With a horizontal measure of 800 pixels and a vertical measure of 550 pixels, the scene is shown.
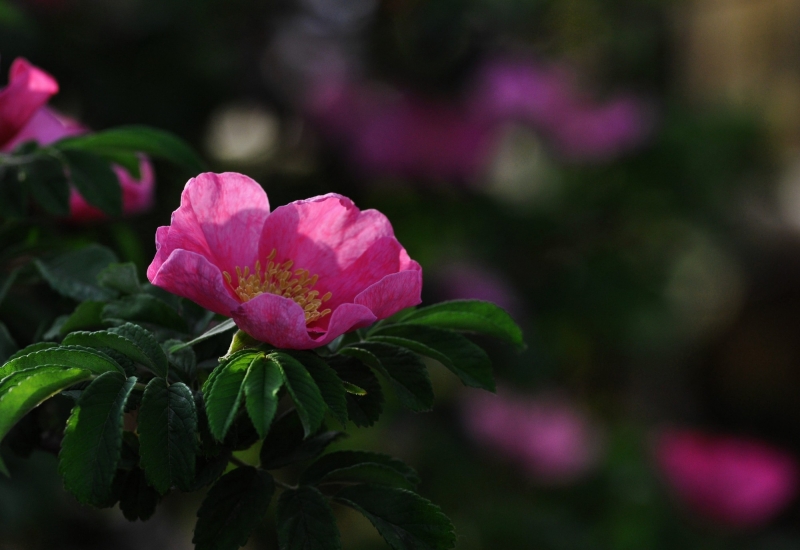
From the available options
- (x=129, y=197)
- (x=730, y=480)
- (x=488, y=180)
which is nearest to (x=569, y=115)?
(x=488, y=180)

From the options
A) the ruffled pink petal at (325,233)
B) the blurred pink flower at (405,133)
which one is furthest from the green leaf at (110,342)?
the blurred pink flower at (405,133)

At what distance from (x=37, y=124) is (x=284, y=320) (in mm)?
351

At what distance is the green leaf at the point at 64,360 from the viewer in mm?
402

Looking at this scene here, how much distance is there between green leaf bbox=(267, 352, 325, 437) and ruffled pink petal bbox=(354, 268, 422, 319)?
0.05 metres

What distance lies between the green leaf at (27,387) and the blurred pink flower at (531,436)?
1.55m

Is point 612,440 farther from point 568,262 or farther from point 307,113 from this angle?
point 307,113

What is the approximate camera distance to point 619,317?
1905mm

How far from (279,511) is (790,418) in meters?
3.51

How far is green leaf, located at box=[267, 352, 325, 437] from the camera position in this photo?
1.29 ft

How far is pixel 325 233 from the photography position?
1.67ft

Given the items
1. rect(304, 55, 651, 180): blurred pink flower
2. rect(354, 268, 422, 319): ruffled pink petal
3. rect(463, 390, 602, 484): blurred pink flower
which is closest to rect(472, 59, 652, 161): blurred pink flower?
rect(304, 55, 651, 180): blurred pink flower

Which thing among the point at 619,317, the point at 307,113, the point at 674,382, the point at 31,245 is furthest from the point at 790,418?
the point at 31,245

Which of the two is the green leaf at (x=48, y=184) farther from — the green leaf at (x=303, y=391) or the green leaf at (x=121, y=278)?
the green leaf at (x=303, y=391)

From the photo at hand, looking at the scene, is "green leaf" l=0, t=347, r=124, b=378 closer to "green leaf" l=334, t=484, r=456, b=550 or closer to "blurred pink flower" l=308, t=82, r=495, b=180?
"green leaf" l=334, t=484, r=456, b=550
